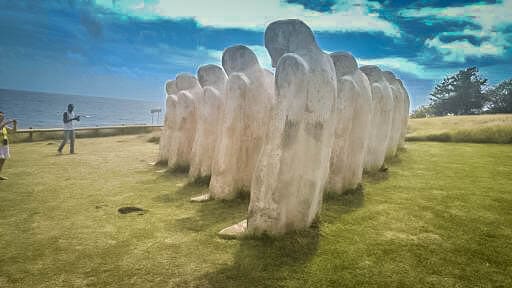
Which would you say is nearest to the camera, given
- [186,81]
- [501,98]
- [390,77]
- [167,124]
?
[167,124]

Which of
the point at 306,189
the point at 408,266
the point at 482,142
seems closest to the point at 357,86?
the point at 306,189

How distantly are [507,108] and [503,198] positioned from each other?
98.7 feet

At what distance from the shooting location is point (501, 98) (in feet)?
111

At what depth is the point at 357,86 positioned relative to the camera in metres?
7.12

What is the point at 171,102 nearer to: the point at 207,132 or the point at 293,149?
the point at 207,132

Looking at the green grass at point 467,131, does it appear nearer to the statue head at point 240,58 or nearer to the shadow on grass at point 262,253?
the shadow on grass at point 262,253

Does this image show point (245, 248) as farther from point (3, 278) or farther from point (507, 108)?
point (507, 108)

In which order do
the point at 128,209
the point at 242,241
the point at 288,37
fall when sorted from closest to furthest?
the point at 242,241, the point at 288,37, the point at 128,209

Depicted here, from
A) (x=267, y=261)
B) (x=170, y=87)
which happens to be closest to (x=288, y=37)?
(x=267, y=261)

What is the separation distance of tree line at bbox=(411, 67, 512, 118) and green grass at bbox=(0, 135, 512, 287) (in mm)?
32782

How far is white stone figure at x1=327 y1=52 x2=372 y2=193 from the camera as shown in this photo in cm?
696

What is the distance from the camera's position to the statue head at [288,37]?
193 inches

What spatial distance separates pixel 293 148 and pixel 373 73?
6.53 metres

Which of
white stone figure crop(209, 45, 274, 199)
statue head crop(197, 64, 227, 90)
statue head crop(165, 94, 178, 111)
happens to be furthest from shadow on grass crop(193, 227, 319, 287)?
statue head crop(165, 94, 178, 111)
